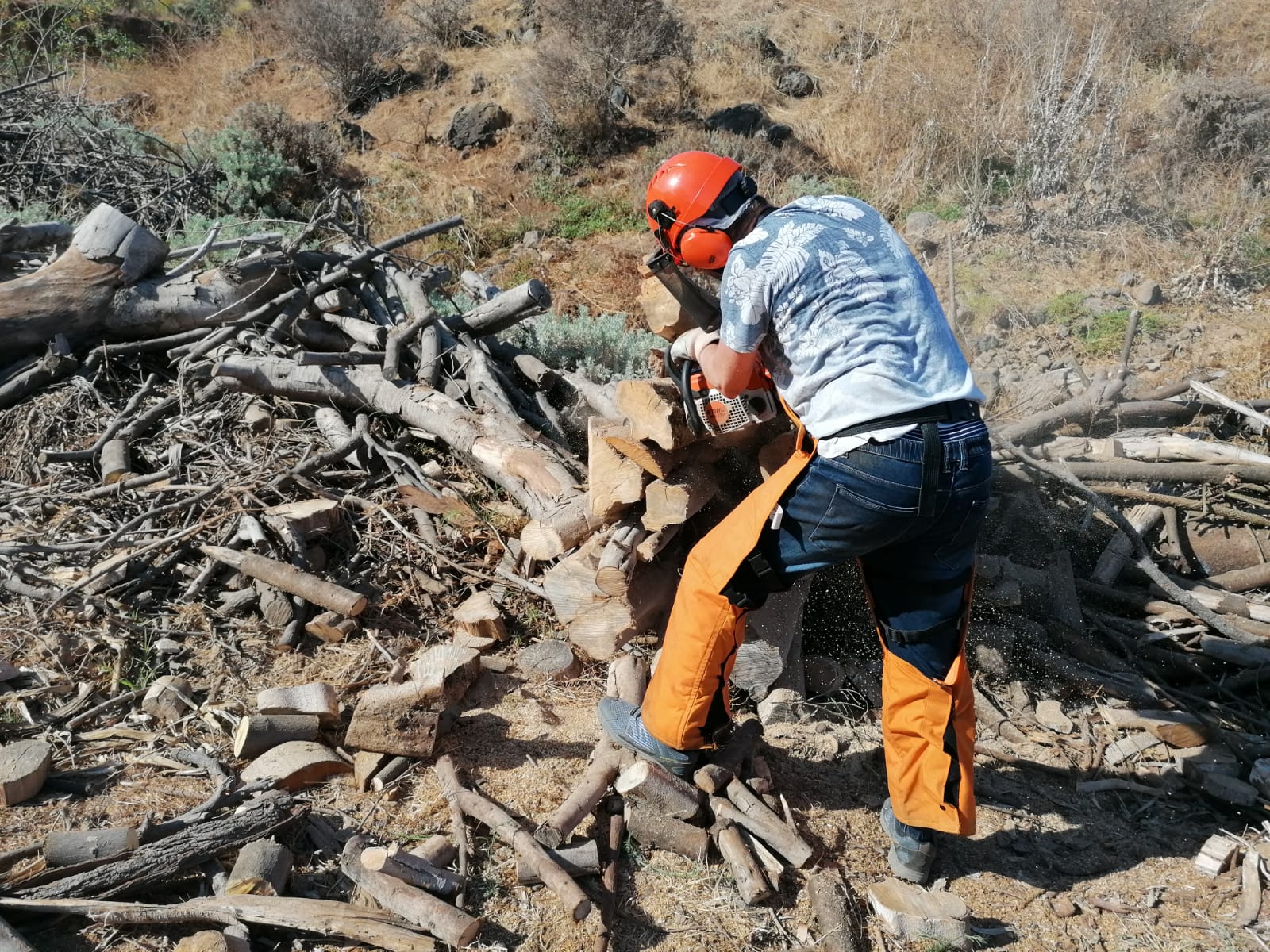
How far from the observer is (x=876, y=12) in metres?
12.5

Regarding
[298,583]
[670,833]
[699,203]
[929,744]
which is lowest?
[298,583]

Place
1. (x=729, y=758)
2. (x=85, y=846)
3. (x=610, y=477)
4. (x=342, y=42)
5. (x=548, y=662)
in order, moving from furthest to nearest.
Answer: (x=342, y=42) → (x=548, y=662) → (x=610, y=477) → (x=729, y=758) → (x=85, y=846)

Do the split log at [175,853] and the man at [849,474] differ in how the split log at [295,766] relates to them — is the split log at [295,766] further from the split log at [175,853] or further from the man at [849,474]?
the man at [849,474]

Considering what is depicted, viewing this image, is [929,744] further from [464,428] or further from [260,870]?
[464,428]

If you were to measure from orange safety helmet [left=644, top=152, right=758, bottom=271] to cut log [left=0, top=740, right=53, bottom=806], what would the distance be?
2.65 meters

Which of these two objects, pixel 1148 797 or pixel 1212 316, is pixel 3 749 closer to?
pixel 1148 797

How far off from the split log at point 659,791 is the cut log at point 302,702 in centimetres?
113

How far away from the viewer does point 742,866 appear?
2812 mm

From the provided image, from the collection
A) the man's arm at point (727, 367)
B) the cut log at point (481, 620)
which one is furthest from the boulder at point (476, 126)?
the man's arm at point (727, 367)

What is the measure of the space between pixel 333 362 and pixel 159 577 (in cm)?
151

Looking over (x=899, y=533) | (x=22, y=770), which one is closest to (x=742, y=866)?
(x=899, y=533)

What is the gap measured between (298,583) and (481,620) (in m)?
0.79

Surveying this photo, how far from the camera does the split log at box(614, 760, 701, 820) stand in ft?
9.55

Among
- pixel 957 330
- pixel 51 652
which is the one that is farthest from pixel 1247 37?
pixel 51 652
